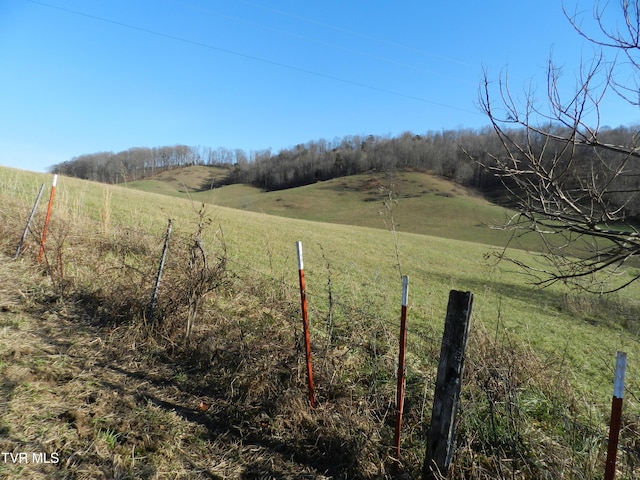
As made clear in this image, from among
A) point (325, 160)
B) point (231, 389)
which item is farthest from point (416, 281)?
point (325, 160)

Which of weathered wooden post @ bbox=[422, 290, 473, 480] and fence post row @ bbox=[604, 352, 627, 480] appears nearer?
fence post row @ bbox=[604, 352, 627, 480]

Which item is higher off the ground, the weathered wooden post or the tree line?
the tree line

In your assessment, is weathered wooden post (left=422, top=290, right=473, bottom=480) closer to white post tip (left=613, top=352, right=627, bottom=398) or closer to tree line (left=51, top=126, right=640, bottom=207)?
white post tip (left=613, top=352, right=627, bottom=398)

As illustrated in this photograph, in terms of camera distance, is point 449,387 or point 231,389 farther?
point 231,389

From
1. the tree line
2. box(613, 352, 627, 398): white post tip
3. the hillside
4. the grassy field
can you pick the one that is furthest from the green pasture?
the tree line

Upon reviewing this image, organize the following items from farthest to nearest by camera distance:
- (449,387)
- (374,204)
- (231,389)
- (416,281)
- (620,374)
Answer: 1. (374,204)
2. (416,281)
3. (231,389)
4. (449,387)
5. (620,374)

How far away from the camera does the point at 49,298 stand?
5.00 m

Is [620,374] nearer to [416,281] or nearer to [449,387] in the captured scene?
[449,387]

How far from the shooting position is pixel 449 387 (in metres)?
2.65

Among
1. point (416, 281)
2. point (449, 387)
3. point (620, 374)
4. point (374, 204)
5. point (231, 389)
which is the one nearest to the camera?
point (620, 374)

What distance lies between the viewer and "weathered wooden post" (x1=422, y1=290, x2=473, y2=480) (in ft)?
8.55

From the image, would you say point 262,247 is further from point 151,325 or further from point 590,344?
point 590,344

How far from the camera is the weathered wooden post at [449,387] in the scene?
2.61m

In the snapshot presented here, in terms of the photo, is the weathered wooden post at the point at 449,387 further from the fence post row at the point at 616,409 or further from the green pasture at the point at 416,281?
Result: the fence post row at the point at 616,409
